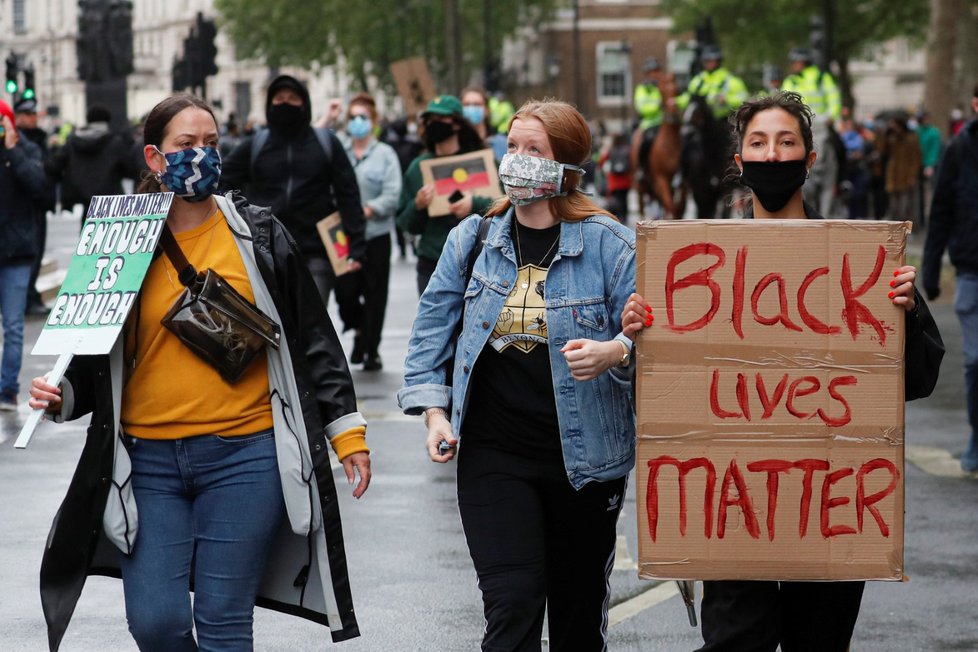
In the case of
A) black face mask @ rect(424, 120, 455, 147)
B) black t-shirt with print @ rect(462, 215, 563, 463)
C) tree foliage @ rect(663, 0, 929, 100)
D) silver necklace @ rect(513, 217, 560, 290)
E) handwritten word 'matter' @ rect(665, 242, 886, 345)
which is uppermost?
tree foliage @ rect(663, 0, 929, 100)

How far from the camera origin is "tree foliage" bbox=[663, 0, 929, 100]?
160 ft

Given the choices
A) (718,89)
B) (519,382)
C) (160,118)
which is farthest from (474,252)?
(718,89)

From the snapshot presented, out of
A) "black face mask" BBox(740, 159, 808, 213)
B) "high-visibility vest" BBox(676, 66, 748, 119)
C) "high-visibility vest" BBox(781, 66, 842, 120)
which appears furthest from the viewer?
"high-visibility vest" BBox(676, 66, 748, 119)

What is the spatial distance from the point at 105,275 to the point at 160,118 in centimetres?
44

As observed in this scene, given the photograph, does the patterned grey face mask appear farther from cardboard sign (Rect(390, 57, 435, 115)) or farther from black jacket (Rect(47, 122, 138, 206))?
cardboard sign (Rect(390, 57, 435, 115))

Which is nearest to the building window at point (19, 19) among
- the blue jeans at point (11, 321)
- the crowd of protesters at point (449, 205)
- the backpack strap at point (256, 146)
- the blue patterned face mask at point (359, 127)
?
the crowd of protesters at point (449, 205)

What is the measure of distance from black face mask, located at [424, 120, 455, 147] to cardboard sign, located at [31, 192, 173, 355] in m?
6.27

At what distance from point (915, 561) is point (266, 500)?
12.2ft

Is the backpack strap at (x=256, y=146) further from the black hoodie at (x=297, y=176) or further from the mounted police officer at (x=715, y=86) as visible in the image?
the mounted police officer at (x=715, y=86)

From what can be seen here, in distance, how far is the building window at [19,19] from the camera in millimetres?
36778

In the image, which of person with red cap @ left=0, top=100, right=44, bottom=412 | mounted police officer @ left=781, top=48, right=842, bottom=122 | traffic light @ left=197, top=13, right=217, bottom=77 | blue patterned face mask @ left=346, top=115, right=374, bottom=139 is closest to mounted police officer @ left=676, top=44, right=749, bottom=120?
mounted police officer @ left=781, top=48, right=842, bottom=122

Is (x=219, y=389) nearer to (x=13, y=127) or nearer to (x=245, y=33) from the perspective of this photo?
(x=13, y=127)

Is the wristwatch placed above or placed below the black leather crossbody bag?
below

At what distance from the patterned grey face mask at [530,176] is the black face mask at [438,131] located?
615 cm
